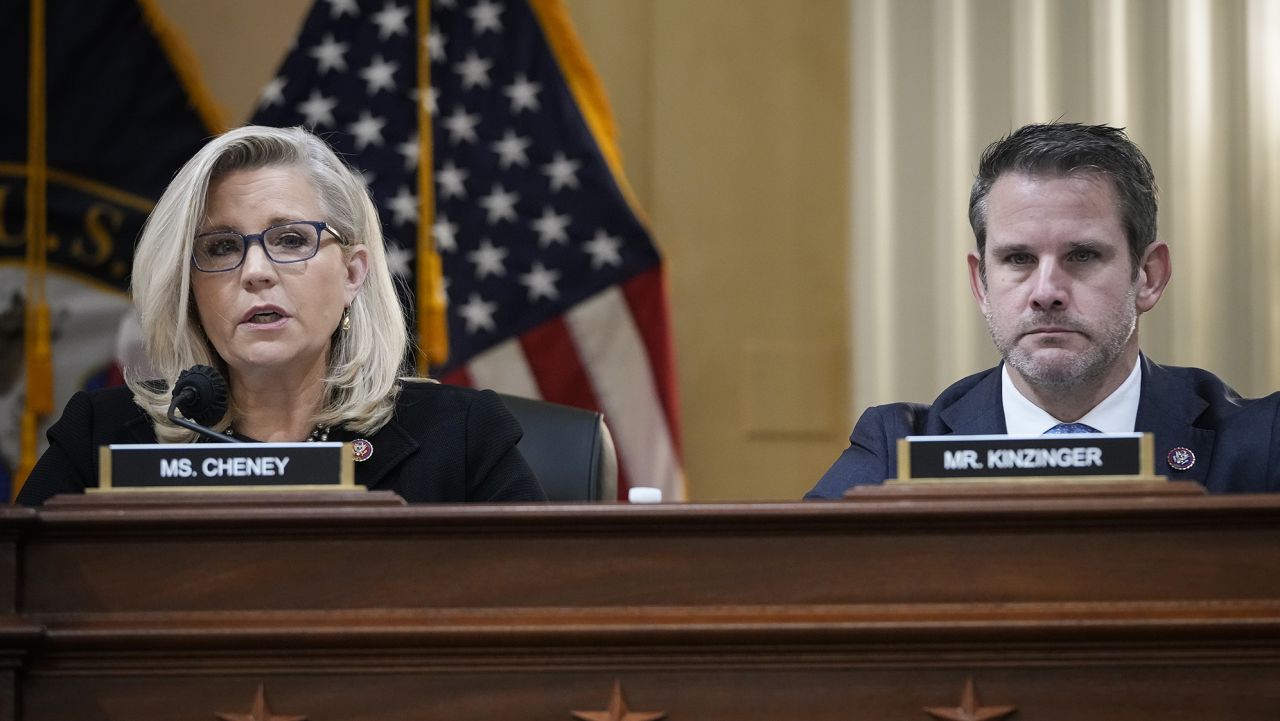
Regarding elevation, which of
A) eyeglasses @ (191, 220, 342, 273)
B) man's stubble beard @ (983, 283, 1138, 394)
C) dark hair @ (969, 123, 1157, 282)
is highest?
dark hair @ (969, 123, 1157, 282)

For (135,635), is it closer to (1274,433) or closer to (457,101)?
(1274,433)

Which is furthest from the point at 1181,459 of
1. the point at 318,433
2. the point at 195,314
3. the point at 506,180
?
the point at 506,180

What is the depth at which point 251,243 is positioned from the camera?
7.47ft

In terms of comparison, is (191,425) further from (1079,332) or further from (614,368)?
(614,368)

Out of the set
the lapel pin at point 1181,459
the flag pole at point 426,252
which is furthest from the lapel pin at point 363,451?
the flag pole at point 426,252

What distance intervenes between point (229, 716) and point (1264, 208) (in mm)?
3662

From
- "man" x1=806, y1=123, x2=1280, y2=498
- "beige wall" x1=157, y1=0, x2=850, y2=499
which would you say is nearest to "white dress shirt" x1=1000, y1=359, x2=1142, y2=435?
"man" x1=806, y1=123, x2=1280, y2=498

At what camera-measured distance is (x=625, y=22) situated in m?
4.52

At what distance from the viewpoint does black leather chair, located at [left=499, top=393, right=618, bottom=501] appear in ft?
8.40

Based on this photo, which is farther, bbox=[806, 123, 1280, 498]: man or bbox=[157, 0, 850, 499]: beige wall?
bbox=[157, 0, 850, 499]: beige wall

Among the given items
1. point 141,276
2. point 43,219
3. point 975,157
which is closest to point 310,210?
point 141,276

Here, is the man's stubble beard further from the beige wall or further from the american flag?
the beige wall

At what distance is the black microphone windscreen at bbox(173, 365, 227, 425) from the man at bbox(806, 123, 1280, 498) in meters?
0.81

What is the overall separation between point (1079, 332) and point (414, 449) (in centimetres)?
97
